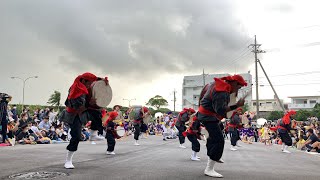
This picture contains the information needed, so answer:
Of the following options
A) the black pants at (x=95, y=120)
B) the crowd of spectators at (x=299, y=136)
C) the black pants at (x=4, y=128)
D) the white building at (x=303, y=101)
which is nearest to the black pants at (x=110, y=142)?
the black pants at (x=95, y=120)

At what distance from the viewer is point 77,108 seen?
7.35 metres

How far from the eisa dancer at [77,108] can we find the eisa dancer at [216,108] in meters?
2.56

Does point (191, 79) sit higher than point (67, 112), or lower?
higher

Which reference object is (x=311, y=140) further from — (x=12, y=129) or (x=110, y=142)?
(x=12, y=129)

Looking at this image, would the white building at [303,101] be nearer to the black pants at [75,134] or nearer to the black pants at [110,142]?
the black pants at [110,142]

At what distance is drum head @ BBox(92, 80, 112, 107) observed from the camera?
25.2ft

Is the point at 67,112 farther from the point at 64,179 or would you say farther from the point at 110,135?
the point at 110,135

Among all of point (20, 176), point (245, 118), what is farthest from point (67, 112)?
point (245, 118)

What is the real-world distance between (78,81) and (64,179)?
8.24 ft

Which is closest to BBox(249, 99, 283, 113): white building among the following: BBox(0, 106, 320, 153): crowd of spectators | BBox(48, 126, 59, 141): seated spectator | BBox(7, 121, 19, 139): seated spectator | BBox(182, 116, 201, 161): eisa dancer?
BBox(0, 106, 320, 153): crowd of spectators

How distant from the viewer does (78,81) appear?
746cm

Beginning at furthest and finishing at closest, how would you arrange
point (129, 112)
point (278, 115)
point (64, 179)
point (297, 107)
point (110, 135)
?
1. point (297, 107)
2. point (278, 115)
3. point (129, 112)
4. point (110, 135)
5. point (64, 179)

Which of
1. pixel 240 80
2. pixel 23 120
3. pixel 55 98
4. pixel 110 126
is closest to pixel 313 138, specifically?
pixel 110 126

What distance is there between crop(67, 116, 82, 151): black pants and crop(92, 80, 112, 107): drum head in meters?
0.62
